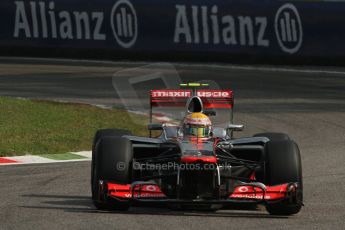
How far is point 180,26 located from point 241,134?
42.9 feet

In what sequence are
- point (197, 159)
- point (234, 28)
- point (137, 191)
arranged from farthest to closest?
1. point (234, 28)
2. point (137, 191)
3. point (197, 159)

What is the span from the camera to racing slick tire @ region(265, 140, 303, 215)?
37.4ft

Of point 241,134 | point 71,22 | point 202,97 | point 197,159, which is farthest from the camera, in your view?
point 71,22

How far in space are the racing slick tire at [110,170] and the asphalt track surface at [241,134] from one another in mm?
127

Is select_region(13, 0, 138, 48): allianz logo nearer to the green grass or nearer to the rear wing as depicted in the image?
the green grass

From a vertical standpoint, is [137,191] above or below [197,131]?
below

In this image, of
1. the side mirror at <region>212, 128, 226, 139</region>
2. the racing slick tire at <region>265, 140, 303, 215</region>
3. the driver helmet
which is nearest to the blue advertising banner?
the side mirror at <region>212, 128, 226, 139</region>

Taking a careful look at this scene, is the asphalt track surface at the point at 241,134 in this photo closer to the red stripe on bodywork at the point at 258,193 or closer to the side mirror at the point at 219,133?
the red stripe on bodywork at the point at 258,193

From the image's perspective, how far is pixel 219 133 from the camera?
13.0 m

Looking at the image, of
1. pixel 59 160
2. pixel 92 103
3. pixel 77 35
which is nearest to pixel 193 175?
pixel 59 160

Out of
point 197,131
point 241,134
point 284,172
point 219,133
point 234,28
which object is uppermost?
point 197,131

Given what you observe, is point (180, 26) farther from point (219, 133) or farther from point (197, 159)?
point (197, 159)

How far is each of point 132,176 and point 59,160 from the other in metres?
4.77

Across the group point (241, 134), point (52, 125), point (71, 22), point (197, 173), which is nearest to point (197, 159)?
point (197, 173)
